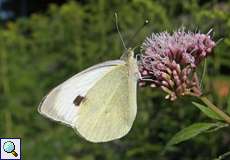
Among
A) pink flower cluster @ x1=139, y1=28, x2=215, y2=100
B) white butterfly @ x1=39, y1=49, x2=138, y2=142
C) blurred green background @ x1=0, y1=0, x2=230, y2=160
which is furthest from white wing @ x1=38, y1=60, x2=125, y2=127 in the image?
blurred green background @ x1=0, y1=0, x2=230, y2=160

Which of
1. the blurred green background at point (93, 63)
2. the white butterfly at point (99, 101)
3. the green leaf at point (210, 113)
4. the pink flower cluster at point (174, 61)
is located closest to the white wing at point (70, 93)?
the white butterfly at point (99, 101)

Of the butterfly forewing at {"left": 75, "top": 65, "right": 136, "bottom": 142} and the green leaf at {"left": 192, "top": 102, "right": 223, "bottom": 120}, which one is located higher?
the butterfly forewing at {"left": 75, "top": 65, "right": 136, "bottom": 142}

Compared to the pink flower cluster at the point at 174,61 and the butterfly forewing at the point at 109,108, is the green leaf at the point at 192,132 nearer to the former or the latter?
the pink flower cluster at the point at 174,61

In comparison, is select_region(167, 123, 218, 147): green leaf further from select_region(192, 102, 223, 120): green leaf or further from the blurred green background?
the blurred green background

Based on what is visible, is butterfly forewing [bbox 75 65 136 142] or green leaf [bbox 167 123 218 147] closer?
green leaf [bbox 167 123 218 147]

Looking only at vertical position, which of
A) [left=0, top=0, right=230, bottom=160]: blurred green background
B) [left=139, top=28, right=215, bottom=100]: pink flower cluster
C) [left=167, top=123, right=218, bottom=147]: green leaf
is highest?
[left=0, top=0, right=230, bottom=160]: blurred green background

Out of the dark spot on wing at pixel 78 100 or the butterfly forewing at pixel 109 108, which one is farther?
the dark spot on wing at pixel 78 100

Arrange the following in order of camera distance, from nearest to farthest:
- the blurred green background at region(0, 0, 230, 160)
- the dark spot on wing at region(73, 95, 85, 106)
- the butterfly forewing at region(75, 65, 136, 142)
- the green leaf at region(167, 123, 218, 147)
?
1. the green leaf at region(167, 123, 218, 147)
2. the butterfly forewing at region(75, 65, 136, 142)
3. the dark spot on wing at region(73, 95, 85, 106)
4. the blurred green background at region(0, 0, 230, 160)
